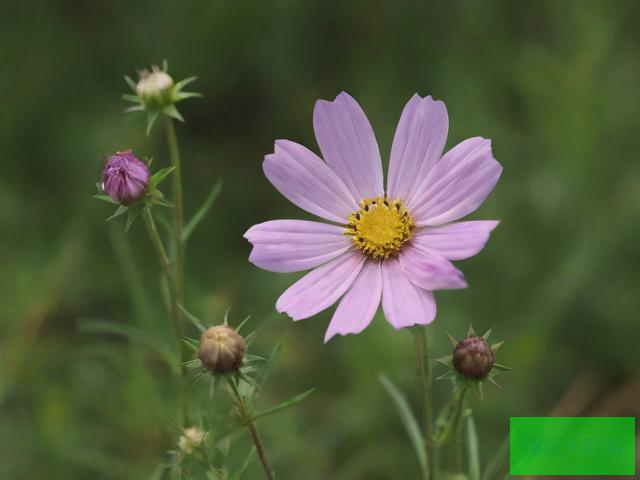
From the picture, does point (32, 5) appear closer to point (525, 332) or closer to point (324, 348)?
point (324, 348)

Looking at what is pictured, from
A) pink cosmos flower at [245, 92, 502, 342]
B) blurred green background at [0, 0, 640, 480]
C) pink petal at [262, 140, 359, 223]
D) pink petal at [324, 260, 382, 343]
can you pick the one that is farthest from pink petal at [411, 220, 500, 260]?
blurred green background at [0, 0, 640, 480]

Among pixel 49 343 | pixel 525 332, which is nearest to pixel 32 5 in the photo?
pixel 49 343

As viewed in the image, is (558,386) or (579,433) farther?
(558,386)

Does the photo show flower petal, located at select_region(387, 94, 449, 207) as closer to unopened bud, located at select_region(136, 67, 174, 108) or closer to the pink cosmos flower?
the pink cosmos flower

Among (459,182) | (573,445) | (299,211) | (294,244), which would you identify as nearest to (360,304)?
(294,244)

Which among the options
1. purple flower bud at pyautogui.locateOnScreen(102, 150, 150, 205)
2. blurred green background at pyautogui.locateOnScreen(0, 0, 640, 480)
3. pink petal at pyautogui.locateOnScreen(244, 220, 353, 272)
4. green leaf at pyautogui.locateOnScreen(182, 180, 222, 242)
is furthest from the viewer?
blurred green background at pyautogui.locateOnScreen(0, 0, 640, 480)
